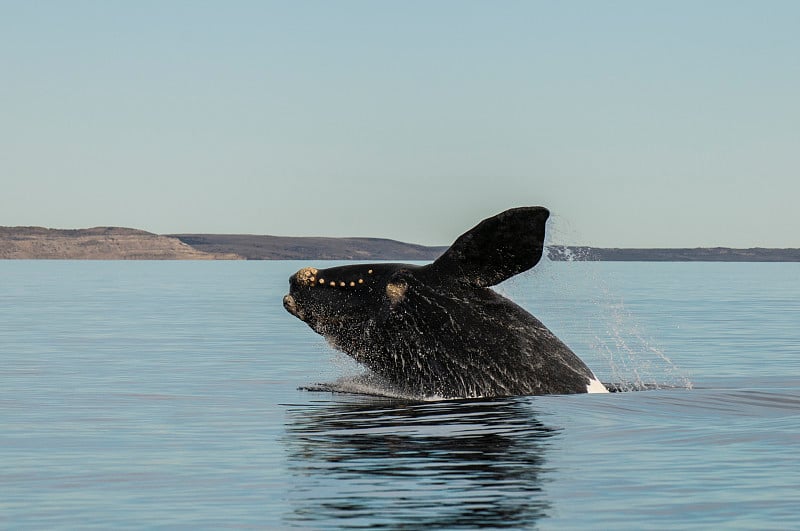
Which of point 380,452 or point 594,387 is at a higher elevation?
point 594,387

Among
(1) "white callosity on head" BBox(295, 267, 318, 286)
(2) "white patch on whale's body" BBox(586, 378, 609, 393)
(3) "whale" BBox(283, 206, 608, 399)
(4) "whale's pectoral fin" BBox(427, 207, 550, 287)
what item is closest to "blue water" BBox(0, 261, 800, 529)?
(2) "white patch on whale's body" BBox(586, 378, 609, 393)

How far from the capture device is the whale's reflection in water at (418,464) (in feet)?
32.3

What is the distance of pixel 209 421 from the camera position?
15.8m

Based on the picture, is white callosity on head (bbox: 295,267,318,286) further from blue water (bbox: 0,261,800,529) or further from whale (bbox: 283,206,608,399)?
blue water (bbox: 0,261,800,529)

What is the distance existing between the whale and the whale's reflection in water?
35 cm

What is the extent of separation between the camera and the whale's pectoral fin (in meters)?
13.9

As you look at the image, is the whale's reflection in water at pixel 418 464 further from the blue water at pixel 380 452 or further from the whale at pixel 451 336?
the whale at pixel 451 336

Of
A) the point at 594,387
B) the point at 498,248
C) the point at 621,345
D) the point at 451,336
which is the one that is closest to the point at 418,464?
the point at 498,248

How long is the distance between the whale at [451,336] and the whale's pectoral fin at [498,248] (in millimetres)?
20

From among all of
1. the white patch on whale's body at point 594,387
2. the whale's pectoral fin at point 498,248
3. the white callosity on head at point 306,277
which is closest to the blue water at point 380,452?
the white patch on whale's body at point 594,387

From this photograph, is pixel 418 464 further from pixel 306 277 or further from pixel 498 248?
pixel 306 277

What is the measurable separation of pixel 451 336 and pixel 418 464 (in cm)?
357

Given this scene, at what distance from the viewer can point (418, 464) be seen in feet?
39.2

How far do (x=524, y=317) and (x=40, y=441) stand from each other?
5914 millimetres
